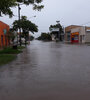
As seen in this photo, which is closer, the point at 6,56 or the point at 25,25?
the point at 6,56

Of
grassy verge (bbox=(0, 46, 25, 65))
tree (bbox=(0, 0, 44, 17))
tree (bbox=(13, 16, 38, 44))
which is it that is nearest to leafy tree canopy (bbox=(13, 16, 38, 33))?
tree (bbox=(13, 16, 38, 44))

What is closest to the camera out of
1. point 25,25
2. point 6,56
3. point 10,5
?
point 10,5

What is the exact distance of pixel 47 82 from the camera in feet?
20.1

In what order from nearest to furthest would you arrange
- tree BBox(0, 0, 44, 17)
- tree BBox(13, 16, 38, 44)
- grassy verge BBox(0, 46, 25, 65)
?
tree BBox(0, 0, 44, 17), grassy verge BBox(0, 46, 25, 65), tree BBox(13, 16, 38, 44)

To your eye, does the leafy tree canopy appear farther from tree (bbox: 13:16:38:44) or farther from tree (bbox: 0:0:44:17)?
tree (bbox: 0:0:44:17)

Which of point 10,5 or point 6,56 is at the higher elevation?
point 10,5

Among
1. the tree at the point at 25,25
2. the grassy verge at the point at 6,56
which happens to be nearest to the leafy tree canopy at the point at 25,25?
the tree at the point at 25,25

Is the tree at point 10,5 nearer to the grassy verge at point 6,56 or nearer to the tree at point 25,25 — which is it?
the grassy verge at point 6,56

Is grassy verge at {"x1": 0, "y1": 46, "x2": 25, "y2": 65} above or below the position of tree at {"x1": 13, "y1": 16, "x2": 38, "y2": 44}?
below

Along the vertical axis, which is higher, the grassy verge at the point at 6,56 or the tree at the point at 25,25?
the tree at the point at 25,25

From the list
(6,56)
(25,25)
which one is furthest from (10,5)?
(25,25)

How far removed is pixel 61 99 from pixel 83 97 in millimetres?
664

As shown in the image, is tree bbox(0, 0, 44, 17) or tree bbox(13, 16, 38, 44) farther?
tree bbox(13, 16, 38, 44)

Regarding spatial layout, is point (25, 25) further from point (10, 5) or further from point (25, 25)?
point (10, 5)
